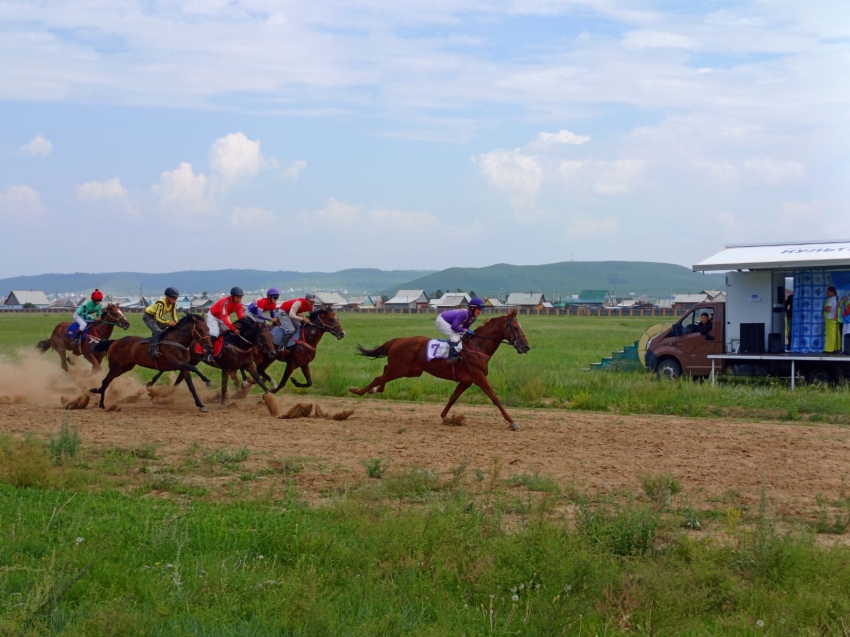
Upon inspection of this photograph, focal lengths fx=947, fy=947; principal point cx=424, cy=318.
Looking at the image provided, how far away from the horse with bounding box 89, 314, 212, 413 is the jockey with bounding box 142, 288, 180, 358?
13 centimetres

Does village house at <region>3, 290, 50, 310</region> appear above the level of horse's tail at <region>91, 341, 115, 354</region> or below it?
below

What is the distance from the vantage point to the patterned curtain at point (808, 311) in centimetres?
2188

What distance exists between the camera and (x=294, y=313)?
19.3m

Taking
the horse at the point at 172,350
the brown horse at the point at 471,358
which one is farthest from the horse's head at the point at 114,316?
the brown horse at the point at 471,358

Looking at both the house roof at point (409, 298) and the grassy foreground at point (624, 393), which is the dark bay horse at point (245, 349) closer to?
the grassy foreground at point (624, 393)

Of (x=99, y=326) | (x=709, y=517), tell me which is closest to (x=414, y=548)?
(x=709, y=517)

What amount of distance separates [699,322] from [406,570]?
59.2 feet

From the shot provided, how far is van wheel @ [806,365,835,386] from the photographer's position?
21578 mm

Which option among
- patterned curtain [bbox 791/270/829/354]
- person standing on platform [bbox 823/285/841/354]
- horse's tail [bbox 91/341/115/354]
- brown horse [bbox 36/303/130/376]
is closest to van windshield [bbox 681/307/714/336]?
patterned curtain [bbox 791/270/829/354]

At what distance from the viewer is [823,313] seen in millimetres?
21719

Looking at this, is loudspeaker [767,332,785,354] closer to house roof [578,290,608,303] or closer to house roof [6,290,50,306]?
house roof [578,290,608,303]

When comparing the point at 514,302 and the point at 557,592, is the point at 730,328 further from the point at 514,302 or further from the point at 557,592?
the point at 514,302

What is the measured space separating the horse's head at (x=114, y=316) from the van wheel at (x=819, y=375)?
50.4ft

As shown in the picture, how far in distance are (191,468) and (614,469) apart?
4945 millimetres
